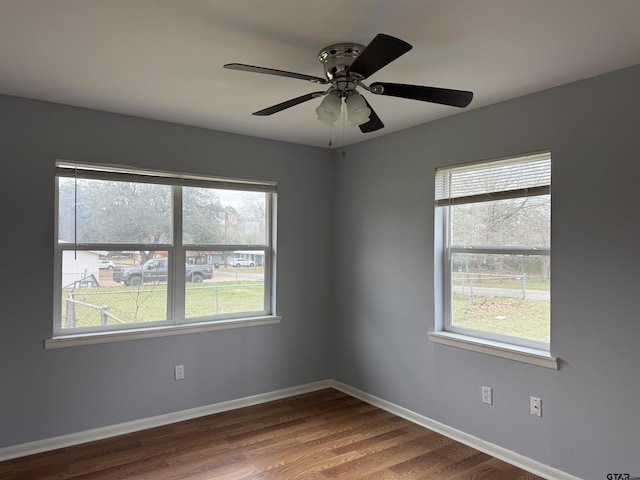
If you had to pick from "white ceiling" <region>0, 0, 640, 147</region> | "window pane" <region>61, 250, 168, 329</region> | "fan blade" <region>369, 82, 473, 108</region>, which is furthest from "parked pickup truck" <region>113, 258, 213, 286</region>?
"fan blade" <region>369, 82, 473, 108</region>

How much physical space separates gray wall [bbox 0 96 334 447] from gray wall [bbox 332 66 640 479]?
2.32 ft

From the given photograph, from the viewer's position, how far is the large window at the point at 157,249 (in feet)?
10.7

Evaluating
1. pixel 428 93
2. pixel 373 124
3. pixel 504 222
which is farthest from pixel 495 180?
pixel 428 93

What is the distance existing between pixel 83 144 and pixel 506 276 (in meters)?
3.13

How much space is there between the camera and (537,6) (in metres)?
1.85

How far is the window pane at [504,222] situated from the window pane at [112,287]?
2.36m

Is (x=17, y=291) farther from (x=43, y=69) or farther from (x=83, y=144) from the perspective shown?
(x=43, y=69)

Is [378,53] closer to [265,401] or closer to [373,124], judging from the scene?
[373,124]

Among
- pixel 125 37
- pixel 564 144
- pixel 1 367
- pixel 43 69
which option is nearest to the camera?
pixel 125 37

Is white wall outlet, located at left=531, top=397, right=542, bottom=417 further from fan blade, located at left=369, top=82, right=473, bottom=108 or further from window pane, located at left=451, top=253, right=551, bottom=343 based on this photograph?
fan blade, located at left=369, top=82, right=473, bottom=108

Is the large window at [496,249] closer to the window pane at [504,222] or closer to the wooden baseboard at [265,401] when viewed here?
the window pane at [504,222]

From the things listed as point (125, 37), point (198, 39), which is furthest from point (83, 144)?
point (198, 39)

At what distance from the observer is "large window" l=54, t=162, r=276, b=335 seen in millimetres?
3270

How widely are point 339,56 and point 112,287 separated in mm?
2428
